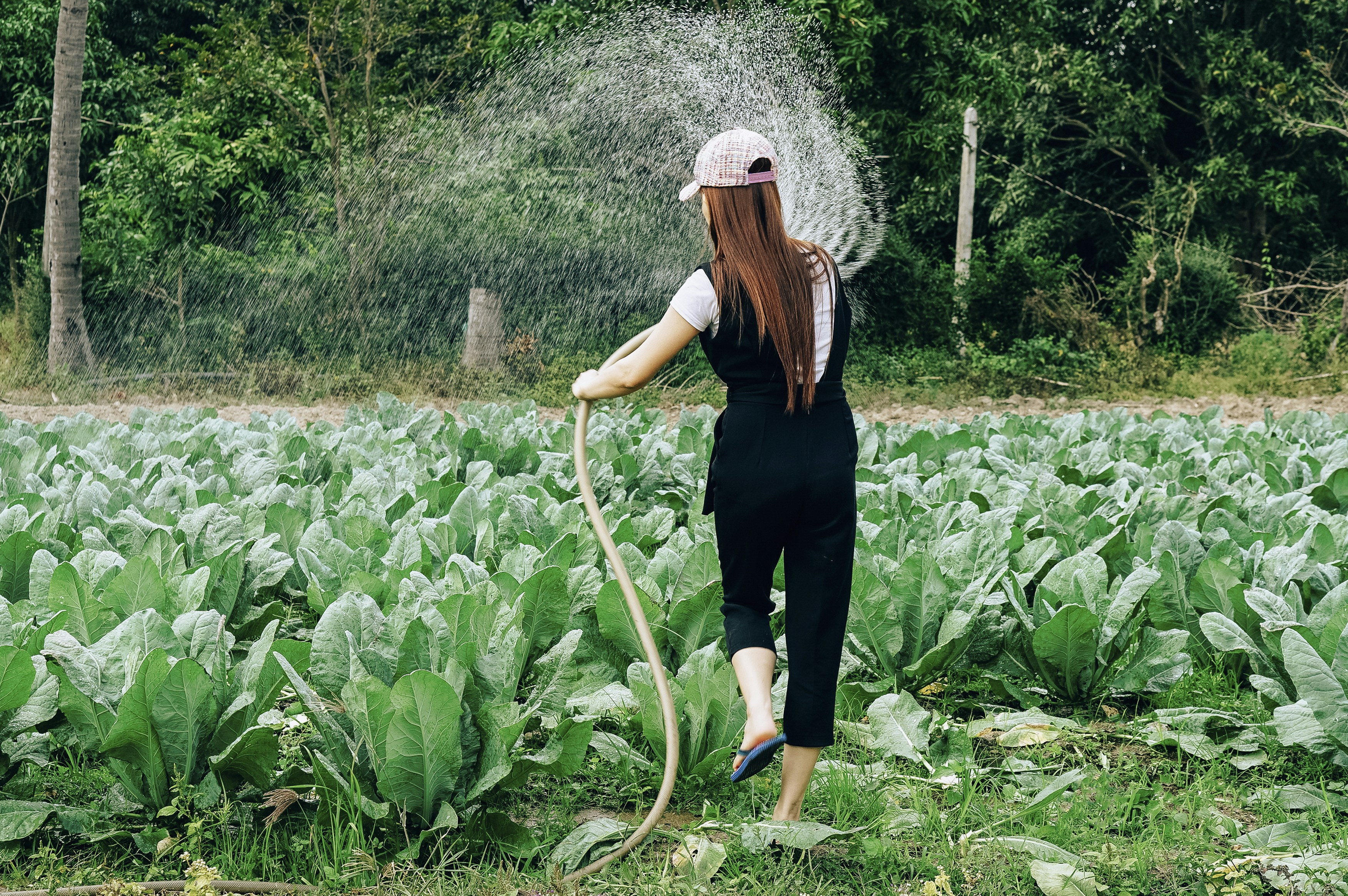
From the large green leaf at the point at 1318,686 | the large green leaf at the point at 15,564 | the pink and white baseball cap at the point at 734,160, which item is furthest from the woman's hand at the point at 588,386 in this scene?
the large green leaf at the point at 15,564

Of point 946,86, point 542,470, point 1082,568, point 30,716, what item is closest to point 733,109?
point 946,86

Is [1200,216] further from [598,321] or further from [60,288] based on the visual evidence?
[60,288]

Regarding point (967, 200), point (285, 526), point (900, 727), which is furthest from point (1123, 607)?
point (967, 200)

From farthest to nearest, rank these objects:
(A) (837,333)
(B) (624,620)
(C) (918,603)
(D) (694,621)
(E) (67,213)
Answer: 1. (E) (67,213)
2. (C) (918,603)
3. (D) (694,621)
4. (B) (624,620)
5. (A) (837,333)

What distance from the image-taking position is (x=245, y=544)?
154 inches

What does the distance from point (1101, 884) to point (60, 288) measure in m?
15.9

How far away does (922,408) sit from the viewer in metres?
14.0

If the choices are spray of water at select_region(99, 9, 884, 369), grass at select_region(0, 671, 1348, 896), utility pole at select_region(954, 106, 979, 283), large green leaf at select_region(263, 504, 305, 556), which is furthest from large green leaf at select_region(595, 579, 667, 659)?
utility pole at select_region(954, 106, 979, 283)

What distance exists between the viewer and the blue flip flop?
2.62 metres

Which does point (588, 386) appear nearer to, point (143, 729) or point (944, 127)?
point (143, 729)

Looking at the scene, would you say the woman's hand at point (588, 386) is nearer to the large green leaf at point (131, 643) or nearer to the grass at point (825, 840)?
the grass at point (825, 840)

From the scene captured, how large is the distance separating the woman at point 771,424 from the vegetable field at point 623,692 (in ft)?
0.96

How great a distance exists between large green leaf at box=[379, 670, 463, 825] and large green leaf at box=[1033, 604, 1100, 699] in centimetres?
193

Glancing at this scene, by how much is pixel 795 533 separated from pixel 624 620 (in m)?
0.96
